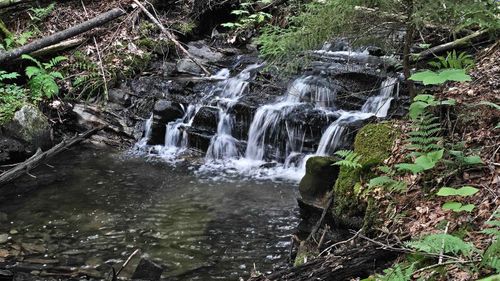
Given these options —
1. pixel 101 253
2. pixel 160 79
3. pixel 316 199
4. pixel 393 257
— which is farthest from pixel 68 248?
pixel 160 79

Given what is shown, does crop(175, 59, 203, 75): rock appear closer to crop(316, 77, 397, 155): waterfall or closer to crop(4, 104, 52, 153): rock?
crop(4, 104, 52, 153): rock

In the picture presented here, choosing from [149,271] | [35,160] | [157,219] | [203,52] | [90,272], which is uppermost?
[203,52]

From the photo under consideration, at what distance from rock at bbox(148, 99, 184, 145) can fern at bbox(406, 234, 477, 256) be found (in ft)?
26.2

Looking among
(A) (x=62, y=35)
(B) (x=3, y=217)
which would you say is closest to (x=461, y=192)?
(B) (x=3, y=217)

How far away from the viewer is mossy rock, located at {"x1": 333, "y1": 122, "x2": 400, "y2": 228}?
4.82 metres

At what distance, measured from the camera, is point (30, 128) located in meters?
9.54

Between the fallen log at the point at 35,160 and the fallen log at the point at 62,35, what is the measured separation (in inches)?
110

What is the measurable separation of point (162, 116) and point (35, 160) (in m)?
3.13

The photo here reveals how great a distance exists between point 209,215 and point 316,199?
1935mm

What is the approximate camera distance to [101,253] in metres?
5.83

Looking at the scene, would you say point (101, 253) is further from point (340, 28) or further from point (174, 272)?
point (340, 28)

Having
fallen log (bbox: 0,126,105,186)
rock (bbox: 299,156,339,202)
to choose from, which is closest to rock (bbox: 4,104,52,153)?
fallen log (bbox: 0,126,105,186)

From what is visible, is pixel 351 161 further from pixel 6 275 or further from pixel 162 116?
pixel 162 116

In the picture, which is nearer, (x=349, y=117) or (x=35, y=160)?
(x=35, y=160)
